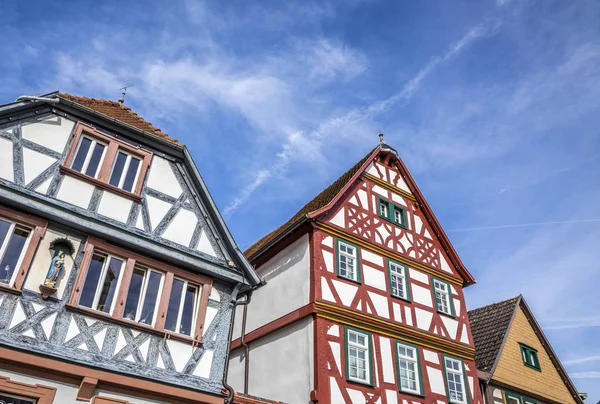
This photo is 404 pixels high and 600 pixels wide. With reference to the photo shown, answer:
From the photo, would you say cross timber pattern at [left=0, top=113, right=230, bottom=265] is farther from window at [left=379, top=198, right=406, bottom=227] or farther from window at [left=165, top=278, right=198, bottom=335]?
window at [left=379, top=198, right=406, bottom=227]

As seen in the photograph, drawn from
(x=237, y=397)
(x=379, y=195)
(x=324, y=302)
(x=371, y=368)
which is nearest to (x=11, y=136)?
(x=237, y=397)

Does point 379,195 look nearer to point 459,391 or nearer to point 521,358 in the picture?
point 459,391

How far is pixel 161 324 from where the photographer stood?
36.1 feet

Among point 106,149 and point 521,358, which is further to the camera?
point 521,358

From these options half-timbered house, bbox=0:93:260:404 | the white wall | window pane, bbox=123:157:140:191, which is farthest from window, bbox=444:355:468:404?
window pane, bbox=123:157:140:191

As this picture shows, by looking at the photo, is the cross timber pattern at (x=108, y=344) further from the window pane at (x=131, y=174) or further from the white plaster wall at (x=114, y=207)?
the window pane at (x=131, y=174)

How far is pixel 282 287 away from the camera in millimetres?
16953

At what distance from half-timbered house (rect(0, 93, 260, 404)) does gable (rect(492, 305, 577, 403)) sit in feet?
44.0

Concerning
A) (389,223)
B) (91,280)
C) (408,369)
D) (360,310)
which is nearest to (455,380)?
(408,369)

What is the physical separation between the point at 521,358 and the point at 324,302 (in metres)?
12.0

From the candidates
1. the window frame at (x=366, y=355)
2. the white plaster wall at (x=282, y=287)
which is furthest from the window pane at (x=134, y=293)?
the window frame at (x=366, y=355)

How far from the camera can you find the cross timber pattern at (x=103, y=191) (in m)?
10.7

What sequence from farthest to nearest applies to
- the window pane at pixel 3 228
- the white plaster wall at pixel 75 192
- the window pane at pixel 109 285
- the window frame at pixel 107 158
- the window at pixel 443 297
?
1. the window at pixel 443 297
2. the window frame at pixel 107 158
3. the white plaster wall at pixel 75 192
4. the window pane at pixel 109 285
5. the window pane at pixel 3 228

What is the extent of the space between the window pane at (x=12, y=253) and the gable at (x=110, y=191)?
0.76 meters
